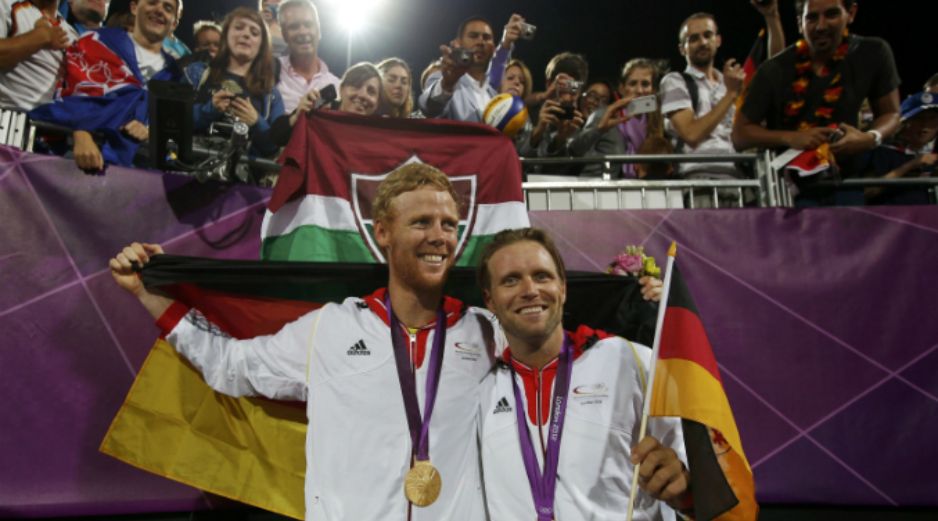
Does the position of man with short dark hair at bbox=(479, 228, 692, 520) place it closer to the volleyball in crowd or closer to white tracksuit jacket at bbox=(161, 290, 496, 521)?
white tracksuit jacket at bbox=(161, 290, 496, 521)

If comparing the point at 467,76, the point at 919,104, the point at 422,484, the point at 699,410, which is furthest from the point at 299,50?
the point at 919,104

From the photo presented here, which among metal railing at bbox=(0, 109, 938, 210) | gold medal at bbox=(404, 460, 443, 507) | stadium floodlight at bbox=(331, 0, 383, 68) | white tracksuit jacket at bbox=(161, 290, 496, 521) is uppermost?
stadium floodlight at bbox=(331, 0, 383, 68)

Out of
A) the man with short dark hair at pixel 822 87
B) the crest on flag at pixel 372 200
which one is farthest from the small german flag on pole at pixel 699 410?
the man with short dark hair at pixel 822 87

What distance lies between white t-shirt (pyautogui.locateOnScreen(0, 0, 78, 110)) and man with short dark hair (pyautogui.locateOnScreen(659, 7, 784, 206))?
13.3ft

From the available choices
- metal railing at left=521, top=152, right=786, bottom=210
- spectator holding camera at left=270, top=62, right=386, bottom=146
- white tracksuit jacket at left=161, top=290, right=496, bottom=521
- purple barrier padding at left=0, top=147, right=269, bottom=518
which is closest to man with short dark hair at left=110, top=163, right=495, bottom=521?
white tracksuit jacket at left=161, top=290, right=496, bottom=521

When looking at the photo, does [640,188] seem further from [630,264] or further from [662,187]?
[630,264]

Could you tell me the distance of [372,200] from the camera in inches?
153

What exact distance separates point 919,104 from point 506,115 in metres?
4.03

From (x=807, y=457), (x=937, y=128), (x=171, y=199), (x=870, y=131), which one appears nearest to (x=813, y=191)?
(x=870, y=131)

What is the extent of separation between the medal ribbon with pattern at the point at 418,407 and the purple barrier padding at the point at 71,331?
1.66 metres

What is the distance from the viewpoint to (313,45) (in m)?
5.32

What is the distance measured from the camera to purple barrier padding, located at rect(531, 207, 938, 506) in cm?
403

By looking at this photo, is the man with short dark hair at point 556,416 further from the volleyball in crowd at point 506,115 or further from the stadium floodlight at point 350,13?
the stadium floodlight at point 350,13

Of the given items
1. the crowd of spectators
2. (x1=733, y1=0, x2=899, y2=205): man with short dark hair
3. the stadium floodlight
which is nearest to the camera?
the crowd of spectators
